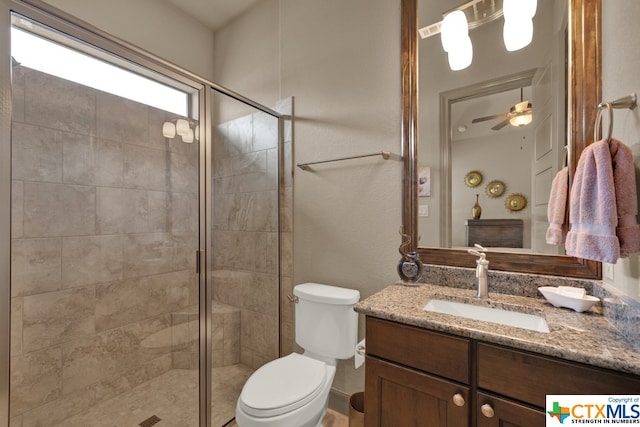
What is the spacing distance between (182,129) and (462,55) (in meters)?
1.62

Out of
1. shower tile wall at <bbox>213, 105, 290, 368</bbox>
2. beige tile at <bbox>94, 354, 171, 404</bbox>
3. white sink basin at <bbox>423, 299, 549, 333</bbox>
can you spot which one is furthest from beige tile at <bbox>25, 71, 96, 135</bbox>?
white sink basin at <bbox>423, 299, 549, 333</bbox>

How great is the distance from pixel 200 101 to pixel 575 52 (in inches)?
70.5

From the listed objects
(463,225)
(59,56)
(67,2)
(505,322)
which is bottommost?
(505,322)

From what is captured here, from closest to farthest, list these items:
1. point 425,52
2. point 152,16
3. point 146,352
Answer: point 425,52
point 146,352
point 152,16

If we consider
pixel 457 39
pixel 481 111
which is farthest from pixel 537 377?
pixel 457 39

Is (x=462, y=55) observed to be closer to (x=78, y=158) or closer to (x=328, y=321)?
(x=328, y=321)

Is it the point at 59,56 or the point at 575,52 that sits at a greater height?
the point at 59,56

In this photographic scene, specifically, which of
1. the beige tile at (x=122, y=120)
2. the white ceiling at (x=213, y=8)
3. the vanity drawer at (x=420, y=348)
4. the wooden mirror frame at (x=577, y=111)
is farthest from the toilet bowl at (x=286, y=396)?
the white ceiling at (x=213, y=8)

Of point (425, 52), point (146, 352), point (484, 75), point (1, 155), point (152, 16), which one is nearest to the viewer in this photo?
point (1, 155)

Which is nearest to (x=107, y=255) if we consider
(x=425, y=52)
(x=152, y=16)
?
(x=152, y=16)

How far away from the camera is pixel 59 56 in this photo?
1.42 m

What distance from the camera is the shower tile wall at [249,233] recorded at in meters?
1.80

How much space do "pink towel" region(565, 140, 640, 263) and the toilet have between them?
100 centimetres

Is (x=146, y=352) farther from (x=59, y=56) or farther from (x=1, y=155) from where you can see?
(x=59, y=56)
